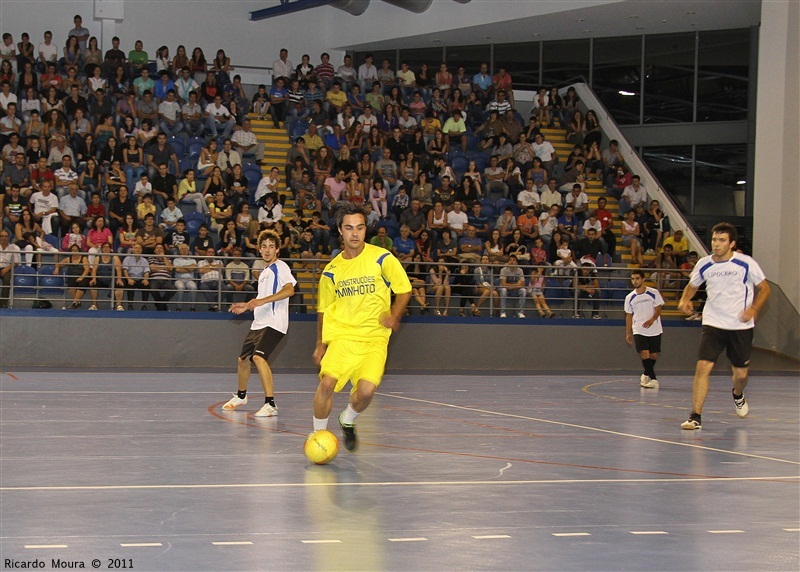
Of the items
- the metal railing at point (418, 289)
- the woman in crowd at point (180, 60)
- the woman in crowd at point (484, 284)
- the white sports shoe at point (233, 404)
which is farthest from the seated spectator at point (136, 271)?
the woman in crowd at point (180, 60)

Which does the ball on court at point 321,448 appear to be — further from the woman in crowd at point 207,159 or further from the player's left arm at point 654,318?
the woman in crowd at point 207,159

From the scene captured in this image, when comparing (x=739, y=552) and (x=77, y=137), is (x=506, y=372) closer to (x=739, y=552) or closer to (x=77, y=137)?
(x=77, y=137)

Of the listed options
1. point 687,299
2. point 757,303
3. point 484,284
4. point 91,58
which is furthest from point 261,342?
point 91,58

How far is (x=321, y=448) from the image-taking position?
8273mm

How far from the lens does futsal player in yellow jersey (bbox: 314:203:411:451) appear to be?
8586mm

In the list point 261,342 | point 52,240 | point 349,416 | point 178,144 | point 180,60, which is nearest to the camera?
point 349,416

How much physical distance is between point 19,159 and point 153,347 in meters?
4.91

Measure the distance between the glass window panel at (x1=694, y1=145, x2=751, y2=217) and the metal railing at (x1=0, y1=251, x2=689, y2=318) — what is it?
23.5ft

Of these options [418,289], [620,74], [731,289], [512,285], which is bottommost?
[418,289]

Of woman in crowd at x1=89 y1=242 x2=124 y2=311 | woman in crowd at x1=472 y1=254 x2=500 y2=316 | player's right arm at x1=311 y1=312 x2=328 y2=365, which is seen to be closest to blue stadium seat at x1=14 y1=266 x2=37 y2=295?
woman in crowd at x1=89 y1=242 x2=124 y2=311

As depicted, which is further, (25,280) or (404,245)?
(404,245)

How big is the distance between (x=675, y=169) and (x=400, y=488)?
84.4ft

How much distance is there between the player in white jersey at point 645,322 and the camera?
60.7 ft

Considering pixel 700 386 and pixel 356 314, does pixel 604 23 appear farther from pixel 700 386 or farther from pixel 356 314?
pixel 356 314
